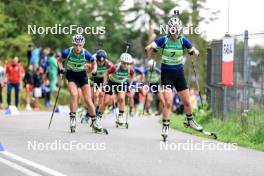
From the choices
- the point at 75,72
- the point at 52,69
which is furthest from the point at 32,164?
the point at 52,69

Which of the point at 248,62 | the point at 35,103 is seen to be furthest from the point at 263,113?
the point at 35,103

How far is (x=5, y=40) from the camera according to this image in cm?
4738

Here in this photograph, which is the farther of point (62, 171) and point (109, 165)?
point (109, 165)

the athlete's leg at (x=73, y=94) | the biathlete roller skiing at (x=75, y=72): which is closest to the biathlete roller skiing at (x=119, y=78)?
the biathlete roller skiing at (x=75, y=72)

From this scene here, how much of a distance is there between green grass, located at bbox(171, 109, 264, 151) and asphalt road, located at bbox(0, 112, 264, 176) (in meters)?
0.64

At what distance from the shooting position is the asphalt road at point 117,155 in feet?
38.1

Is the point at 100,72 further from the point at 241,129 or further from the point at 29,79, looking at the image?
the point at 29,79

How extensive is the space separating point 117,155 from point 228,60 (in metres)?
7.20

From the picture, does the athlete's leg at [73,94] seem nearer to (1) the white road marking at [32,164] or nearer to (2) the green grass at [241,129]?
(2) the green grass at [241,129]

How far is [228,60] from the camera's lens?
65.5 feet

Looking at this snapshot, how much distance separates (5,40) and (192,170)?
3677 cm

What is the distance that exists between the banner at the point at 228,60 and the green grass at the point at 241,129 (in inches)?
36.1

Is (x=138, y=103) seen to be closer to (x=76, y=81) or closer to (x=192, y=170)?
(x=76, y=81)

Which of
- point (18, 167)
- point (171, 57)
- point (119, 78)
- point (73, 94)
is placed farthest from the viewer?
point (119, 78)
